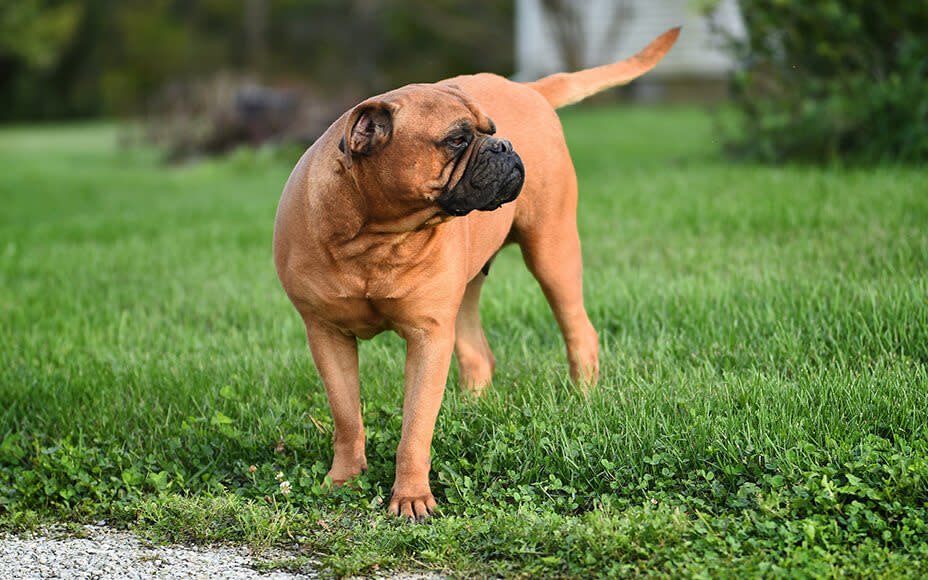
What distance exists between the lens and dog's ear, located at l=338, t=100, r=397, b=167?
306 centimetres

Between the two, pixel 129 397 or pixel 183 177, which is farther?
pixel 183 177

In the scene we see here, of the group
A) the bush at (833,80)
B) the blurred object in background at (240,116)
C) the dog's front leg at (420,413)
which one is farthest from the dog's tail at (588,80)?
the blurred object in background at (240,116)

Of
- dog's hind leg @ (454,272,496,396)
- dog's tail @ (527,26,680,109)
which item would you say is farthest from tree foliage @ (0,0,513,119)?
dog's hind leg @ (454,272,496,396)

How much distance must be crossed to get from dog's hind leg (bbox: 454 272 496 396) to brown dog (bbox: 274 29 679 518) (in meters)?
0.55

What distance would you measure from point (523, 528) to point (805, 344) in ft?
6.68

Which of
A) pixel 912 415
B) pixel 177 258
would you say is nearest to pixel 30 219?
pixel 177 258

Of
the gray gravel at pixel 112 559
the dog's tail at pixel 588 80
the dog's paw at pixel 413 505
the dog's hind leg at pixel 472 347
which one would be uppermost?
the dog's tail at pixel 588 80

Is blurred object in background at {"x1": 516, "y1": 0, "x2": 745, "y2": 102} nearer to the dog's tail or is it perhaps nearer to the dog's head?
the dog's tail

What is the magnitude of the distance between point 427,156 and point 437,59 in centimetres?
3396

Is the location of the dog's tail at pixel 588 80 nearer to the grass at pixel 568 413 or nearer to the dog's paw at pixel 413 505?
the grass at pixel 568 413

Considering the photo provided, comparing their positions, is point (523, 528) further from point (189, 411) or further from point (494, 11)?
point (494, 11)

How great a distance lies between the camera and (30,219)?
10.4 meters

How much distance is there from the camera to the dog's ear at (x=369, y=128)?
10.1 ft

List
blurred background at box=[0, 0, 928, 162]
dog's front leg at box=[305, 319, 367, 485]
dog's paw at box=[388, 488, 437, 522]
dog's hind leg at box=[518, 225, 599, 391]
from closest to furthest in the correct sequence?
dog's paw at box=[388, 488, 437, 522], dog's front leg at box=[305, 319, 367, 485], dog's hind leg at box=[518, 225, 599, 391], blurred background at box=[0, 0, 928, 162]
